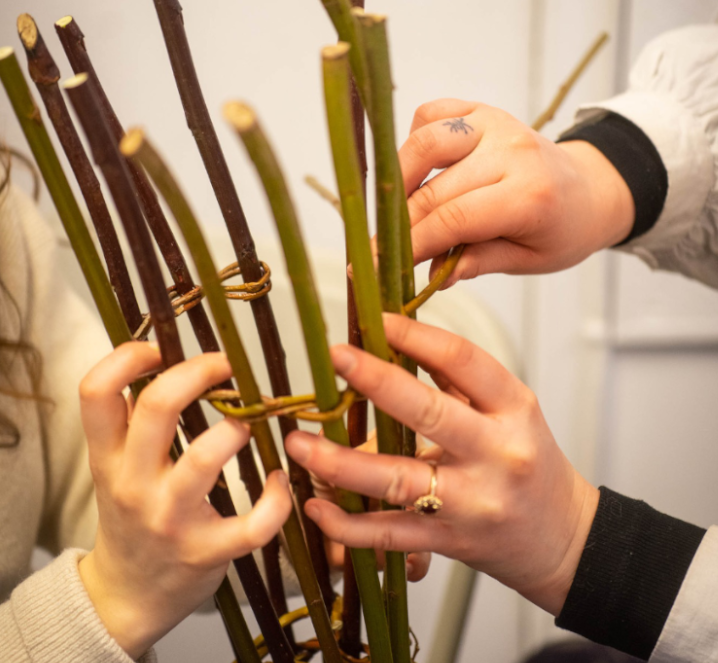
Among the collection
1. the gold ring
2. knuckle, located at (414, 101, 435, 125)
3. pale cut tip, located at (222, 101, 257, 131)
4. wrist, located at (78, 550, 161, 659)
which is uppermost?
pale cut tip, located at (222, 101, 257, 131)

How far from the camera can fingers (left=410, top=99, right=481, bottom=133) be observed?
9.5 inches

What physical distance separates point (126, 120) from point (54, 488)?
0.90 ft

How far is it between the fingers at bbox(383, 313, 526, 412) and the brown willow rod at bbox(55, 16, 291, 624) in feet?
0.21

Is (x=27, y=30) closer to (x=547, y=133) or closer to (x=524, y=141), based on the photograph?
(x=524, y=141)

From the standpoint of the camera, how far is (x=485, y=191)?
0.70ft

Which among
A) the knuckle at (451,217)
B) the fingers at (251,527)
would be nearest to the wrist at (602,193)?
the knuckle at (451,217)

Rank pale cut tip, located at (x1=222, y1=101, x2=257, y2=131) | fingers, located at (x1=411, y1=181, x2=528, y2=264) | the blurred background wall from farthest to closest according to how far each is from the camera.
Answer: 1. the blurred background wall
2. fingers, located at (x1=411, y1=181, x2=528, y2=264)
3. pale cut tip, located at (x1=222, y1=101, x2=257, y2=131)

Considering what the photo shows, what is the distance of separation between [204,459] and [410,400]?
53mm

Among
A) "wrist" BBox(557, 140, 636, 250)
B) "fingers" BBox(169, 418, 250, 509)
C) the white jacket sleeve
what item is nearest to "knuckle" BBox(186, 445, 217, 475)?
"fingers" BBox(169, 418, 250, 509)

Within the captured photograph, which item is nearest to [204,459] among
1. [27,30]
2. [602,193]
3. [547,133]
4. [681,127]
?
[27,30]

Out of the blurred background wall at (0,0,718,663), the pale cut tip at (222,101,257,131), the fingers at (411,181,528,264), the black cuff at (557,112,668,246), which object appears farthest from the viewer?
the blurred background wall at (0,0,718,663)

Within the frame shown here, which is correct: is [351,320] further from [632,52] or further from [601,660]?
[632,52]

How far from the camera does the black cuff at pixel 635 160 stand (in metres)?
0.33

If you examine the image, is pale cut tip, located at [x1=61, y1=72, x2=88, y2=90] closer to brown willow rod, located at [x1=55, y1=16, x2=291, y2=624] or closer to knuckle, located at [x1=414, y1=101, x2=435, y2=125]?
brown willow rod, located at [x1=55, y1=16, x2=291, y2=624]
